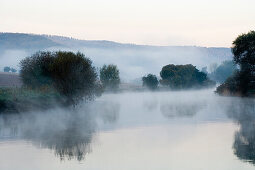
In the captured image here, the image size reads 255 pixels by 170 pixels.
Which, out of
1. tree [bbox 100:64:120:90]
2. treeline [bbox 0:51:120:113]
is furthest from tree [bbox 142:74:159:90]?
treeline [bbox 0:51:120:113]

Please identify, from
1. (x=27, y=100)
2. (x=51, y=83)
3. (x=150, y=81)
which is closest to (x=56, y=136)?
(x=27, y=100)

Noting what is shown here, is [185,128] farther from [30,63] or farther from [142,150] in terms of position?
[30,63]

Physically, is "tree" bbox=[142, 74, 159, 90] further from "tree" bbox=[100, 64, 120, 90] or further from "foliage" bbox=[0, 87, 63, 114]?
"foliage" bbox=[0, 87, 63, 114]

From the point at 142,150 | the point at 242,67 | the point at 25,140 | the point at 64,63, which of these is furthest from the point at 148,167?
the point at 242,67

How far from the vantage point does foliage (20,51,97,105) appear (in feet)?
223

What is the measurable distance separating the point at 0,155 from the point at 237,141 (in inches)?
566

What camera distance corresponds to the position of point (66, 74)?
223ft

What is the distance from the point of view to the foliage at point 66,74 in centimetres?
6800

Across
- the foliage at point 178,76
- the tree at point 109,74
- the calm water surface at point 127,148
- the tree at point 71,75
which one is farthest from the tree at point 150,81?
the calm water surface at point 127,148

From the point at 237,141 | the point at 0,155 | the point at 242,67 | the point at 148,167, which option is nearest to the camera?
the point at 148,167

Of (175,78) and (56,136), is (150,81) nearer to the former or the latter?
(175,78)

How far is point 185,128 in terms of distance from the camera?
1411 inches

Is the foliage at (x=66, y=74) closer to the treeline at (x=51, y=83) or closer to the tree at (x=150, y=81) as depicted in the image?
the treeline at (x=51, y=83)

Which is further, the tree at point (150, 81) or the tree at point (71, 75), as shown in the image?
the tree at point (150, 81)
